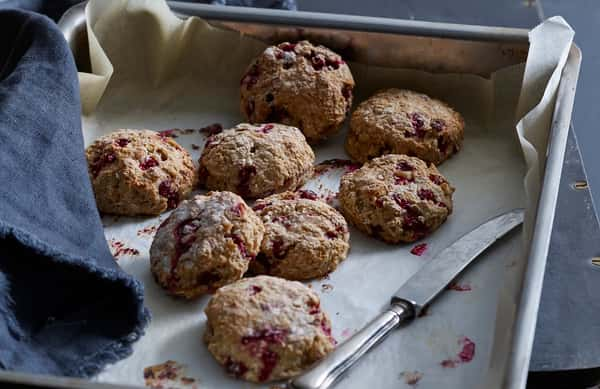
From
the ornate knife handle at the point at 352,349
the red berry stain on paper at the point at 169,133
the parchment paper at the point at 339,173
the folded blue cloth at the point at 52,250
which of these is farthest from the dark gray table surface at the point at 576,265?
the red berry stain on paper at the point at 169,133

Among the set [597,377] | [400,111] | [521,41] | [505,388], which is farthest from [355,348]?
[521,41]

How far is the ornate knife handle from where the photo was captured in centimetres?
132

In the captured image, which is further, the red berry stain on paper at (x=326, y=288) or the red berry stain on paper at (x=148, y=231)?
the red berry stain on paper at (x=148, y=231)

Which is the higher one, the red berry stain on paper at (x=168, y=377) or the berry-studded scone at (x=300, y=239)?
the berry-studded scone at (x=300, y=239)

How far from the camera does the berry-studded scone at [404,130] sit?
191cm

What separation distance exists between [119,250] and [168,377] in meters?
0.36

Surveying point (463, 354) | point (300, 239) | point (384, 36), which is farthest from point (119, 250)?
point (384, 36)

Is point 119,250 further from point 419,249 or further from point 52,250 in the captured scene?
point 419,249

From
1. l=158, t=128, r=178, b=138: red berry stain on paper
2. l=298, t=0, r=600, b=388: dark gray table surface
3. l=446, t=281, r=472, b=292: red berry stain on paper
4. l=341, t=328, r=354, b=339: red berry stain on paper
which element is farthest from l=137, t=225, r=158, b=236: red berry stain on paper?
l=298, t=0, r=600, b=388: dark gray table surface

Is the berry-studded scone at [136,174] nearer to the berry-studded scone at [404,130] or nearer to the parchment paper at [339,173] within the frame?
the parchment paper at [339,173]

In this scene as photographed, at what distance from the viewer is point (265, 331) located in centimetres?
141

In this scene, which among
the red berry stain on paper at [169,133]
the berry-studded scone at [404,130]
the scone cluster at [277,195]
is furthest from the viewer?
the red berry stain on paper at [169,133]

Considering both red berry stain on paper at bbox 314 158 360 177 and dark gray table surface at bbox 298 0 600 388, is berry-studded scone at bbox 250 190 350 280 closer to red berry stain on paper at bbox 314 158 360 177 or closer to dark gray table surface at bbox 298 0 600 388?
red berry stain on paper at bbox 314 158 360 177

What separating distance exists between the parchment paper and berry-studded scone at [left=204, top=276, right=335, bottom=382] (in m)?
0.04
